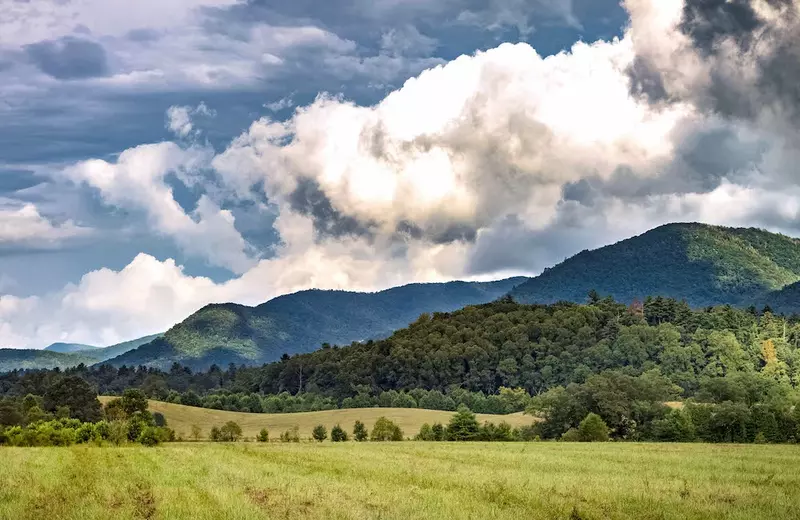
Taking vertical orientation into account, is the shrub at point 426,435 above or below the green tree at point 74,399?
below

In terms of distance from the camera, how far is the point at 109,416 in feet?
474

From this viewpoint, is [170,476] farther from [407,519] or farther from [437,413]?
[437,413]

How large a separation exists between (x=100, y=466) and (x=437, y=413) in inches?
5792

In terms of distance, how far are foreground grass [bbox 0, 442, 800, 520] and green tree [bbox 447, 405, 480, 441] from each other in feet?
227

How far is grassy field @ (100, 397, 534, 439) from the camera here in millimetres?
173262

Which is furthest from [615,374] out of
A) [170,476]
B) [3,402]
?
[170,476]

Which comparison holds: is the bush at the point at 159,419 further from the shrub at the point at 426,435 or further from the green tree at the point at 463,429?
the green tree at the point at 463,429

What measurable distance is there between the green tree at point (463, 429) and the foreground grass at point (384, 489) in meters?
69.1

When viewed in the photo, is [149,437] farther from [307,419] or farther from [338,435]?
[307,419]

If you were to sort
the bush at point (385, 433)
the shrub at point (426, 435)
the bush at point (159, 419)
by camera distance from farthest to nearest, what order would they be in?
the bush at point (159, 419) → the shrub at point (426, 435) → the bush at point (385, 433)

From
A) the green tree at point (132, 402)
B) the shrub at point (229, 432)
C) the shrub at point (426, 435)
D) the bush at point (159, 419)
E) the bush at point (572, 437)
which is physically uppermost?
the green tree at point (132, 402)

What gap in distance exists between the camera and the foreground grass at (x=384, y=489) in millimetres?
29016

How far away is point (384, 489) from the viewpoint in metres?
37.2

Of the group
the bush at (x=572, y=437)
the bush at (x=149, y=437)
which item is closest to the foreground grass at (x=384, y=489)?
the bush at (x=149, y=437)
